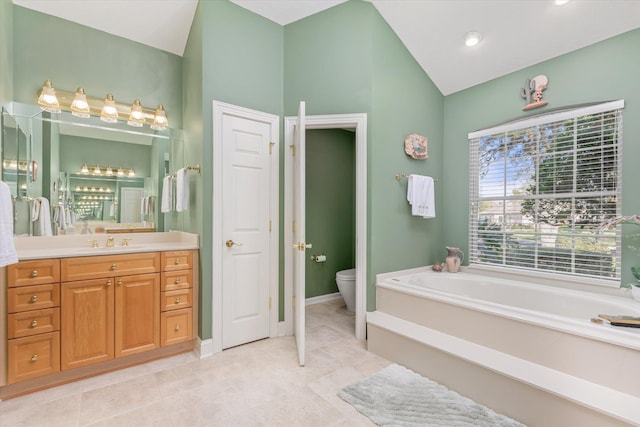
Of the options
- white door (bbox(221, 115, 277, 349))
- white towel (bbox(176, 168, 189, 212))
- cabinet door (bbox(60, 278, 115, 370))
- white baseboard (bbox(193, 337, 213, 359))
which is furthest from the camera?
white towel (bbox(176, 168, 189, 212))

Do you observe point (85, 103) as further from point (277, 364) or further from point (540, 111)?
point (540, 111)

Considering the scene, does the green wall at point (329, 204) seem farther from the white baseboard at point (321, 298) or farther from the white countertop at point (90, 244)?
the white countertop at point (90, 244)

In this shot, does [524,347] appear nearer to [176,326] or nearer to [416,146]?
[416,146]

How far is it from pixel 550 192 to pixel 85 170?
425 centimetres

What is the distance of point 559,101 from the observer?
8.50 ft

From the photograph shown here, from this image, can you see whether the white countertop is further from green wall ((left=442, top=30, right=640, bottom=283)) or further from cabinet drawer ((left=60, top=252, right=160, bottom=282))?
green wall ((left=442, top=30, right=640, bottom=283))

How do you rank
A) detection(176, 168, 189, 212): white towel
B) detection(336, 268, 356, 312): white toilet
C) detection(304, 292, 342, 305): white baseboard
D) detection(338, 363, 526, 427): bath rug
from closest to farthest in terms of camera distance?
detection(338, 363, 526, 427): bath rug → detection(176, 168, 189, 212): white towel → detection(336, 268, 356, 312): white toilet → detection(304, 292, 342, 305): white baseboard

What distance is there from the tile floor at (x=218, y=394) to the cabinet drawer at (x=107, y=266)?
75cm

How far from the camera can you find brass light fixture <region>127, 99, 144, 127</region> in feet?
8.75

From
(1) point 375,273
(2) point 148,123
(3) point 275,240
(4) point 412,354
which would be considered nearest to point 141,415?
(3) point 275,240

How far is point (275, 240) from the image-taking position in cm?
281

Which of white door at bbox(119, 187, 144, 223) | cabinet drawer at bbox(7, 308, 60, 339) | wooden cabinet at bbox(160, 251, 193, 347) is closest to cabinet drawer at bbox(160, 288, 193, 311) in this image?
wooden cabinet at bbox(160, 251, 193, 347)

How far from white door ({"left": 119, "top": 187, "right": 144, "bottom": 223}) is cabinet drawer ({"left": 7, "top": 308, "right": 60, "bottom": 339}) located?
37.5 inches

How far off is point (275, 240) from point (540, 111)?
2.80m
